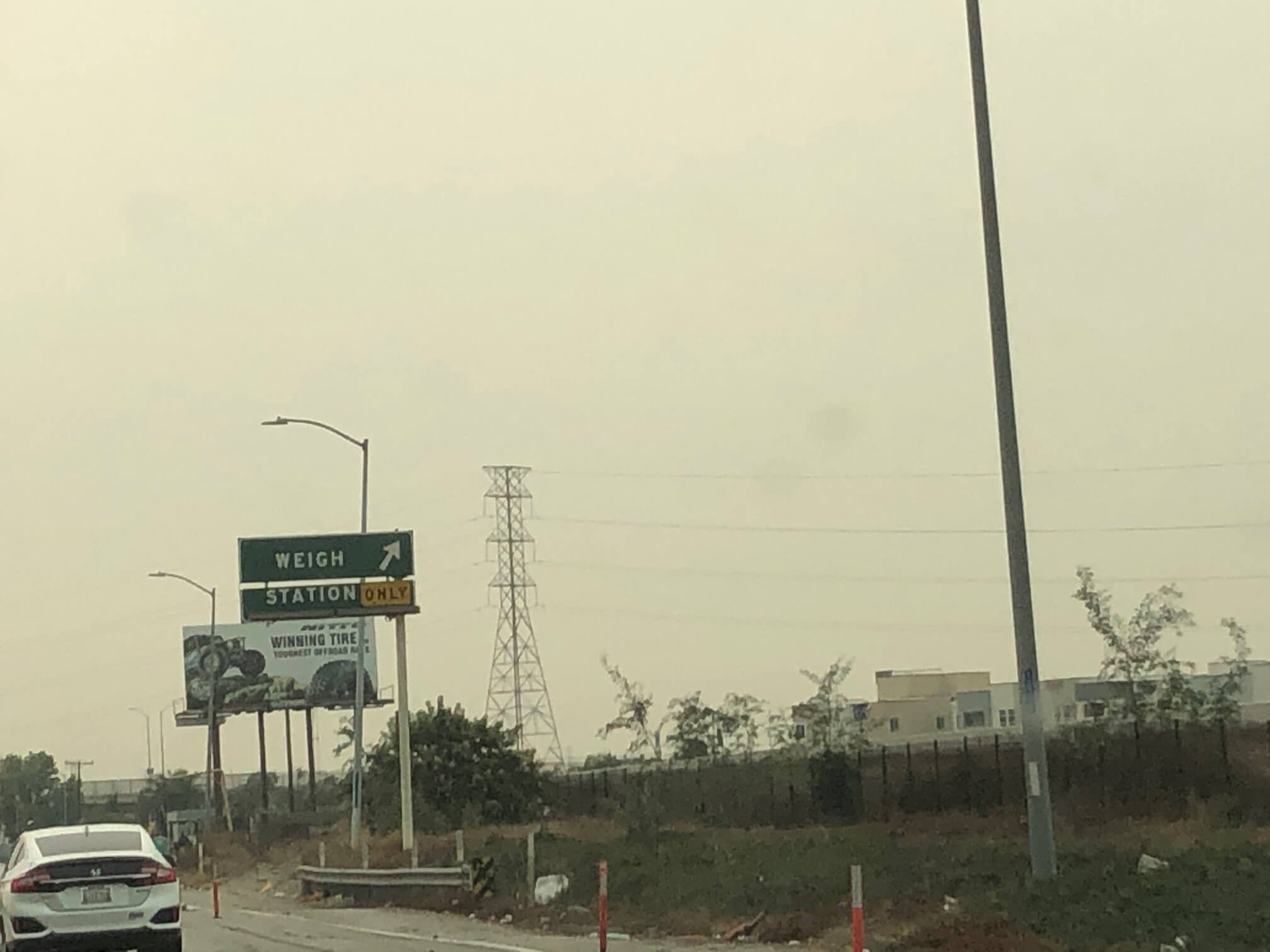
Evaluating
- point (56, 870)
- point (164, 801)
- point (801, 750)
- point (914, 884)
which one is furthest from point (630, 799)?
point (164, 801)

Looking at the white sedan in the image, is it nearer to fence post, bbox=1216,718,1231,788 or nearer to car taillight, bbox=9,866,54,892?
car taillight, bbox=9,866,54,892

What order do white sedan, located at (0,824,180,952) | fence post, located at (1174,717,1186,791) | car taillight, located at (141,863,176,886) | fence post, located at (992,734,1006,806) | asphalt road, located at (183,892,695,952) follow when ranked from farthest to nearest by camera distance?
fence post, located at (992,734,1006,806)
fence post, located at (1174,717,1186,791)
asphalt road, located at (183,892,695,952)
car taillight, located at (141,863,176,886)
white sedan, located at (0,824,180,952)

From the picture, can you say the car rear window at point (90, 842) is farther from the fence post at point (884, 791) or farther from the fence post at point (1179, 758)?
the fence post at point (884, 791)

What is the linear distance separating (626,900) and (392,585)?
1133 centimetres

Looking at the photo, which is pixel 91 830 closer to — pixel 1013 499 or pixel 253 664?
pixel 1013 499

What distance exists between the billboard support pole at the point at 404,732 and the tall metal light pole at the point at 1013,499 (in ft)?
62.6

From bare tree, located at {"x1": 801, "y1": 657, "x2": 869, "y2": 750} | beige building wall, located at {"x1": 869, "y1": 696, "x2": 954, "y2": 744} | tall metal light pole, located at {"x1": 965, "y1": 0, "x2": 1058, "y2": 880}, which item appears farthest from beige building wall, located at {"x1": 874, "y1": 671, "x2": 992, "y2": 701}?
tall metal light pole, located at {"x1": 965, "y1": 0, "x2": 1058, "y2": 880}

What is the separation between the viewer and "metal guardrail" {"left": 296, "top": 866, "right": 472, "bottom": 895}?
31.9 m

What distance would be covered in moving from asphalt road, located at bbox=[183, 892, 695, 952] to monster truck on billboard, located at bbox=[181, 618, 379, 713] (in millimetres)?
63630

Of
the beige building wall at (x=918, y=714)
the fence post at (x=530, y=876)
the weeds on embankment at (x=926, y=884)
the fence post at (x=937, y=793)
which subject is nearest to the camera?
the weeds on embankment at (x=926, y=884)

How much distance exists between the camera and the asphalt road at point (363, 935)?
75.0ft

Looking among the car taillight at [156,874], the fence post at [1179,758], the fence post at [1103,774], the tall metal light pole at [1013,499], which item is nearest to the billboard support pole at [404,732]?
the fence post at [1103,774]

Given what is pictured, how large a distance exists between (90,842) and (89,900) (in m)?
0.93

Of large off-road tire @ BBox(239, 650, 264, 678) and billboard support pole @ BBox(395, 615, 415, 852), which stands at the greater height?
large off-road tire @ BBox(239, 650, 264, 678)
